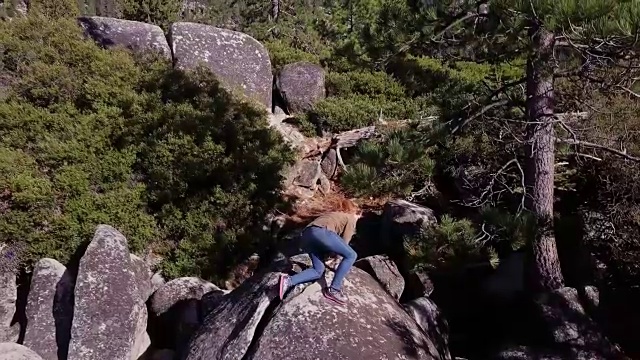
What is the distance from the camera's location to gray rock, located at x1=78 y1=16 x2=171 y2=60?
38.9ft

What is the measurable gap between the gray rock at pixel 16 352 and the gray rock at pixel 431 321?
419 cm

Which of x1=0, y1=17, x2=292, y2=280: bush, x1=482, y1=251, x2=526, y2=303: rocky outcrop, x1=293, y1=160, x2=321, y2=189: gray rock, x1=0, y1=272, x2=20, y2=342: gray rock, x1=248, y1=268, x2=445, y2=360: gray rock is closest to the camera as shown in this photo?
x1=248, y1=268, x2=445, y2=360: gray rock

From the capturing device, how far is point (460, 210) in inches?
346

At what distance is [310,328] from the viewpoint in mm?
4828

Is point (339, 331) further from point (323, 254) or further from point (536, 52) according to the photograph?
point (536, 52)

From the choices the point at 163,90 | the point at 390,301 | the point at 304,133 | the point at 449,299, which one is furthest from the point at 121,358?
the point at 304,133

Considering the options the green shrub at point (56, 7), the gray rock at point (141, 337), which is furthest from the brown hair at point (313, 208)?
the green shrub at point (56, 7)

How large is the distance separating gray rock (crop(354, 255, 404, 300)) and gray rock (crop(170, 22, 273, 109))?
18.5ft

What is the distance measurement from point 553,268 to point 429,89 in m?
6.52

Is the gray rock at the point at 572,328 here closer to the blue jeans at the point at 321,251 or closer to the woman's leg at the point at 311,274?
the blue jeans at the point at 321,251

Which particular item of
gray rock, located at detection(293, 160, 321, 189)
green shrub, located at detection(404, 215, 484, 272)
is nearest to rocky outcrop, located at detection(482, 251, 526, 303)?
green shrub, located at detection(404, 215, 484, 272)

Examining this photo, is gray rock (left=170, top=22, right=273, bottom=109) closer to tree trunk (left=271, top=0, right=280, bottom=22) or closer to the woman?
tree trunk (left=271, top=0, right=280, bottom=22)

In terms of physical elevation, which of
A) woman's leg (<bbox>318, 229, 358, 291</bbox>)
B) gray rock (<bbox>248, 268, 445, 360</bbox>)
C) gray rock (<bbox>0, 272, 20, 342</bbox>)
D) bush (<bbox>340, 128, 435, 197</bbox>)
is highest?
bush (<bbox>340, 128, 435, 197</bbox>)

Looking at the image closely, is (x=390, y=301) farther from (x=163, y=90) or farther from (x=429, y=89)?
(x=429, y=89)
